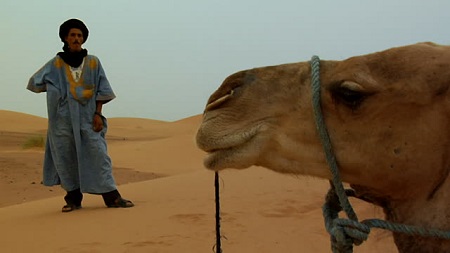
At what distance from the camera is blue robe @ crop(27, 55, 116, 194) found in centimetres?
641

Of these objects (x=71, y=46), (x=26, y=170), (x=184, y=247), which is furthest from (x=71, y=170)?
(x=26, y=170)

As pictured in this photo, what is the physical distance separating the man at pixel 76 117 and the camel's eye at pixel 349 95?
4804 mm

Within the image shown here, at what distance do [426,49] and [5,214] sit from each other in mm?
5836

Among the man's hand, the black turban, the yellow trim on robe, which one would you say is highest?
the black turban

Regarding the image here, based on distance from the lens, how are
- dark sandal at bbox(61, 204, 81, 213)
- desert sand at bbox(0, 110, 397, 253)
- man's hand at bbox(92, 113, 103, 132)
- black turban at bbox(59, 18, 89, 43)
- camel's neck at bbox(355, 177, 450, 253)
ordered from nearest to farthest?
camel's neck at bbox(355, 177, 450, 253)
desert sand at bbox(0, 110, 397, 253)
black turban at bbox(59, 18, 89, 43)
dark sandal at bbox(61, 204, 81, 213)
man's hand at bbox(92, 113, 103, 132)

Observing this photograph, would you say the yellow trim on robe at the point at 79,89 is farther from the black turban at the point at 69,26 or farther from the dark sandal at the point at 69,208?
the dark sandal at the point at 69,208

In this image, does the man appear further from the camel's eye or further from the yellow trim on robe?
the camel's eye

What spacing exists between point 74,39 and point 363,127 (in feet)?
16.2

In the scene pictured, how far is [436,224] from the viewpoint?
1927mm

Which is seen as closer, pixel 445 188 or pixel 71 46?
pixel 445 188

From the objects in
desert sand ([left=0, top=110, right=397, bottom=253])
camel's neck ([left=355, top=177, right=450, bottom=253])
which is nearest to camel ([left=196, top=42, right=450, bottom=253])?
camel's neck ([left=355, top=177, right=450, bottom=253])

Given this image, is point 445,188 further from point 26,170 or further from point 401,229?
point 26,170

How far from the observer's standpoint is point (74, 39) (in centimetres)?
635

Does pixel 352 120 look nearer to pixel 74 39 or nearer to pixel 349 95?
pixel 349 95
